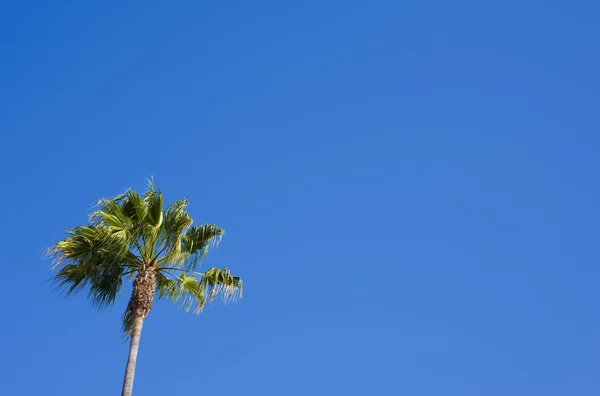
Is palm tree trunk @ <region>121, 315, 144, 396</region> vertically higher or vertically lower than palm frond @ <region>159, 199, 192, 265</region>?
lower

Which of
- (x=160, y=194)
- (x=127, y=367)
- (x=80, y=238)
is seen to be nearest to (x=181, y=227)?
(x=160, y=194)

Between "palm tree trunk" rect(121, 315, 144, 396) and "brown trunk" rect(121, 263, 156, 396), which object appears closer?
"palm tree trunk" rect(121, 315, 144, 396)

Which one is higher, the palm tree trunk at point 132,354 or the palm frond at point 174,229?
the palm frond at point 174,229

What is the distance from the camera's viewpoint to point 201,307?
75.9 ft

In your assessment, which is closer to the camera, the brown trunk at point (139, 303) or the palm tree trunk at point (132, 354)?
the palm tree trunk at point (132, 354)

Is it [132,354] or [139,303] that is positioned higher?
[139,303]

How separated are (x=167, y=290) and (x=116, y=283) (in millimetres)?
1408

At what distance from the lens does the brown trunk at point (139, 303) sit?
2136 cm

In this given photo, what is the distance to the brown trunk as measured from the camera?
21359mm

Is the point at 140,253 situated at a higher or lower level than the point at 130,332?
higher

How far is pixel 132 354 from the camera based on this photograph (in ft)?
70.0

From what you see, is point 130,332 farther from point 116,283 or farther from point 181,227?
point 181,227

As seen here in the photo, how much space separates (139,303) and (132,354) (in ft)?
4.33

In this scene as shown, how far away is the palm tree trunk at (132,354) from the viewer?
20797 millimetres
